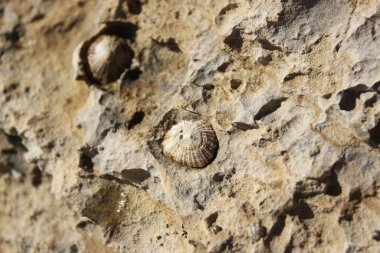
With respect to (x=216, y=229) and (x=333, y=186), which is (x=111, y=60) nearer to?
(x=216, y=229)

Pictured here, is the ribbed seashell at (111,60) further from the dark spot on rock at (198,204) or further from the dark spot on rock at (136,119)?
the dark spot on rock at (198,204)

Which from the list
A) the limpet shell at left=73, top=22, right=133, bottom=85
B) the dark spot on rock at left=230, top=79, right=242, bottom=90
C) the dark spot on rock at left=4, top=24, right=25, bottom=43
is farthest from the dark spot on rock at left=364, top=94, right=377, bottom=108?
the dark spot on rock at left=4, top=24, right=25, bottom=43

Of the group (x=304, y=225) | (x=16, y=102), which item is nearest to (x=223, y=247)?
(x=304, y=225)

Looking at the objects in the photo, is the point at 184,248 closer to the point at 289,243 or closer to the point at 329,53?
the point at 289,243

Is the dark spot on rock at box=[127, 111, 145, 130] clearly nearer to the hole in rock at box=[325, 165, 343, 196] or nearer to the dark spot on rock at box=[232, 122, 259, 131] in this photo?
the dark spot on rock at box=[232, 122, 259, 131]

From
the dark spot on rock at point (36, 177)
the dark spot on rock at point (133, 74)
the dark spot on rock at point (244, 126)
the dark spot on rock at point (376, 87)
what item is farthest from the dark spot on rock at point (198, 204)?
the dark spot on rock at point (36, 177)

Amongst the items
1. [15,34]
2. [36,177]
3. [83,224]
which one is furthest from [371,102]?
[15,34]
